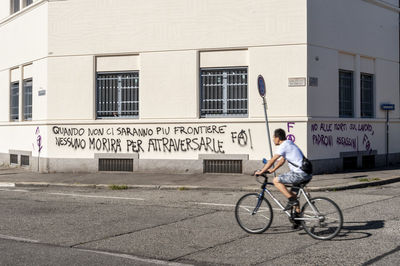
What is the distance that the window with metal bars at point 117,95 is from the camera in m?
17.1

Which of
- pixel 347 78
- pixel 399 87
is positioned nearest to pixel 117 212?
pixel 347 78

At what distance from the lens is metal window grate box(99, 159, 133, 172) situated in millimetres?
16881

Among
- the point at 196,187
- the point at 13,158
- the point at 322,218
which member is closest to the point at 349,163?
the point at 196,187

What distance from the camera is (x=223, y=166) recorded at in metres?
16.0

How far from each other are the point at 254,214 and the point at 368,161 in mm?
11253

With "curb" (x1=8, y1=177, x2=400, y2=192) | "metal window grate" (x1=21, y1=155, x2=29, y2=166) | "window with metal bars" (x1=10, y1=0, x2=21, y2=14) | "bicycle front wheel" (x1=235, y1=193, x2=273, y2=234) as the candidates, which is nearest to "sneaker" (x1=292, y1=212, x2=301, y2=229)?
"bicycle front wheel" (x1=235, y1=193, x2=273, y2=234)

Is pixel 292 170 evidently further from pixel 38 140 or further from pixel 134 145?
pixel 38 140

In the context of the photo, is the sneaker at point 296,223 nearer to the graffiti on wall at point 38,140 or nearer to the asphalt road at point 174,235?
the asphalt road at point 174,235

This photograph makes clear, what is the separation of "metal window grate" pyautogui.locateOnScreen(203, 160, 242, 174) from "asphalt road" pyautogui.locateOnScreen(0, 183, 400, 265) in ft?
12.9

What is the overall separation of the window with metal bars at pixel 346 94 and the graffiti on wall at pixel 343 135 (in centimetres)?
50

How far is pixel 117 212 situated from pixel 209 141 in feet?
21.4

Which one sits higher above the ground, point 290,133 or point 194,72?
point 194,72

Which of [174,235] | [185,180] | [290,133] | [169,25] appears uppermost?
[169,25]

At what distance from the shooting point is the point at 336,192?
1262 centimetres
